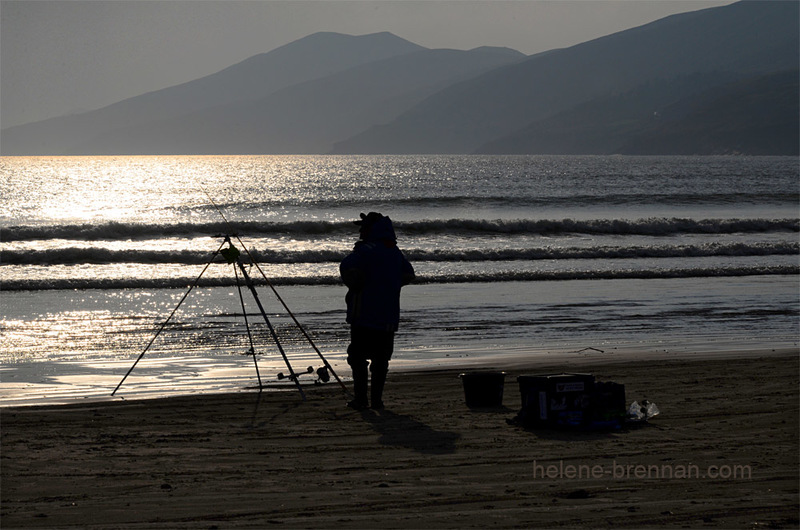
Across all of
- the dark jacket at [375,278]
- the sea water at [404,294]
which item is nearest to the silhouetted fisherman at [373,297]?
the dark jacket at [375,278]

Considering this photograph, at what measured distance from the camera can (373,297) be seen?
24.8ft

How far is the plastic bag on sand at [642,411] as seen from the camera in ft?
23.3

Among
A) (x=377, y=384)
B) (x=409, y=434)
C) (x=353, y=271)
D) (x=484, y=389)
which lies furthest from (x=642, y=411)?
(x=353, y=271)

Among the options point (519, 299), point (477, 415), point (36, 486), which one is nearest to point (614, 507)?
point (477, 415)

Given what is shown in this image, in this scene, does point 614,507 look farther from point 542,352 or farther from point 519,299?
point 519,299

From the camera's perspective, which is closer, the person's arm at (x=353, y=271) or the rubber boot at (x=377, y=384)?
the person's arm at (x=353, y=271)

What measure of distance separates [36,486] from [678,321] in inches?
386

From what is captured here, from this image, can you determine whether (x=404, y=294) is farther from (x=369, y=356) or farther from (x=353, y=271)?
(x=353, y=271)

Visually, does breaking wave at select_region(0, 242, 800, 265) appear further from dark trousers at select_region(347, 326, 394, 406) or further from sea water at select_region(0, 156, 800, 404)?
dark trousers at select_region(347, 326, 394, 406)

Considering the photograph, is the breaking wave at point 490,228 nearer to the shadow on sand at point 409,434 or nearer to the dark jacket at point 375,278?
the dark jacket at point 375,278

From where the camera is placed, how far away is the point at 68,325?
12.8 meters

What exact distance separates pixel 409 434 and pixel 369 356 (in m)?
1.15

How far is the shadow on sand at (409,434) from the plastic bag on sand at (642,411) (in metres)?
1.42

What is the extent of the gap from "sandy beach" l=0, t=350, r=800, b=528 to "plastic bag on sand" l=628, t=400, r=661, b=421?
7 centimetres
